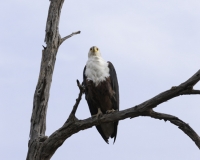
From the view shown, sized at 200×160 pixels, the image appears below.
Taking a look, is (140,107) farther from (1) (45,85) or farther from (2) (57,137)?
(1) (45,85)

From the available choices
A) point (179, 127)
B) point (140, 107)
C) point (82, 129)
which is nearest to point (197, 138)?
point (179, 127)

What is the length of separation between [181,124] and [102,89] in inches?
89.0

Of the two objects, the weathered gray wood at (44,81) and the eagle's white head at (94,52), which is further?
the eagle's white head at (94,52)

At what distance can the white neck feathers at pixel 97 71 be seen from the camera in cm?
762

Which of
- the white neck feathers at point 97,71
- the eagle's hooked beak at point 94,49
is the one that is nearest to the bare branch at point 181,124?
the white neck feathers at point 97,71

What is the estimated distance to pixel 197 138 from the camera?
5.47 metres

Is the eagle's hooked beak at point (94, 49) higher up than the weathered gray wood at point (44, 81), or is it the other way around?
the eagle's hooked beak at point (94, 49)

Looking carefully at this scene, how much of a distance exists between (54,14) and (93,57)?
1333mm

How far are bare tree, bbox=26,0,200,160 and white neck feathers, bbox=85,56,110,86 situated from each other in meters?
0.75

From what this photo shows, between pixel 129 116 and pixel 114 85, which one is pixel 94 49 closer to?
pixel 114 85

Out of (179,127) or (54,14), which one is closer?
(179,127)

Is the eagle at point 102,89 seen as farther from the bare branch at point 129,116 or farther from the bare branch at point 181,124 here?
the bare branch at point 181,124

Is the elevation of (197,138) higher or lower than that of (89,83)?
lower

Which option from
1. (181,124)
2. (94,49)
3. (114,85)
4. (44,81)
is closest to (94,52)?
(94,49)
